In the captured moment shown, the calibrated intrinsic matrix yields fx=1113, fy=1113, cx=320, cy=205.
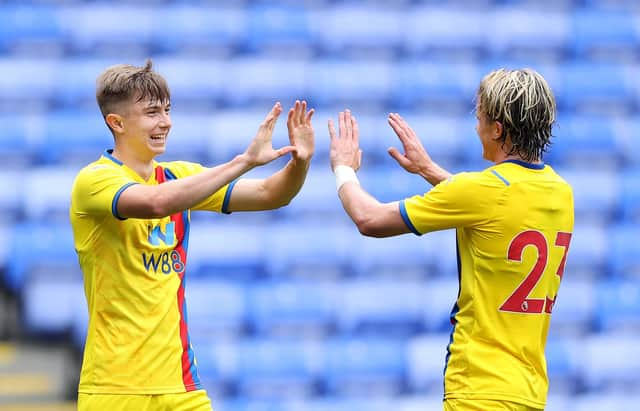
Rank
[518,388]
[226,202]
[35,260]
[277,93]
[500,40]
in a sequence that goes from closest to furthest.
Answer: [518,388], [226,202], [35,260], [277,93], [500,40]

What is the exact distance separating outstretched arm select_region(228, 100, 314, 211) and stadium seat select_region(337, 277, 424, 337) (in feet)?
7.90

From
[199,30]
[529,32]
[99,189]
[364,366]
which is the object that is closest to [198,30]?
[199,30]

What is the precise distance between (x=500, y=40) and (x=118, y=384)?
14.0 feet

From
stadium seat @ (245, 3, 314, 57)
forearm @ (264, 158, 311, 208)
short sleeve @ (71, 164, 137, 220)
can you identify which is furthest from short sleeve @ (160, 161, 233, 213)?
stadium seat @ (245, 3, 314, 57)

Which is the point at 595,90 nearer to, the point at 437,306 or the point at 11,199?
the point at 437,306

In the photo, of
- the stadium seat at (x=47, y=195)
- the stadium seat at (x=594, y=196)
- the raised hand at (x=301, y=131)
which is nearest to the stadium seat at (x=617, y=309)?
the stadium seat at (x=594, y=196)

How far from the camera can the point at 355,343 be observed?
5.71 metres

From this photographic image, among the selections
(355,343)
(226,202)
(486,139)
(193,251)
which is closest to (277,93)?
(193,251)

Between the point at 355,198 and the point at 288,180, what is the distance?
0.34 meters

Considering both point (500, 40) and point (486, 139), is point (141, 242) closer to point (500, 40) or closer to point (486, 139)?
point (486, 139)

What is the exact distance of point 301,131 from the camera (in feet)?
11.1

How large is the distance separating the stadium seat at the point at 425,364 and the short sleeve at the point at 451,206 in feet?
9.11

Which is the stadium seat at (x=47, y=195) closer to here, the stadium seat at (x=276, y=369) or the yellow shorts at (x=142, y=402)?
the stadium seat at (x=276, y=369)

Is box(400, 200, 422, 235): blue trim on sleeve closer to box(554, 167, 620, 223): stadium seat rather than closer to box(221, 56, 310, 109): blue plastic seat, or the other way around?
box(221, 56, 310, 109): blue plastic seat
